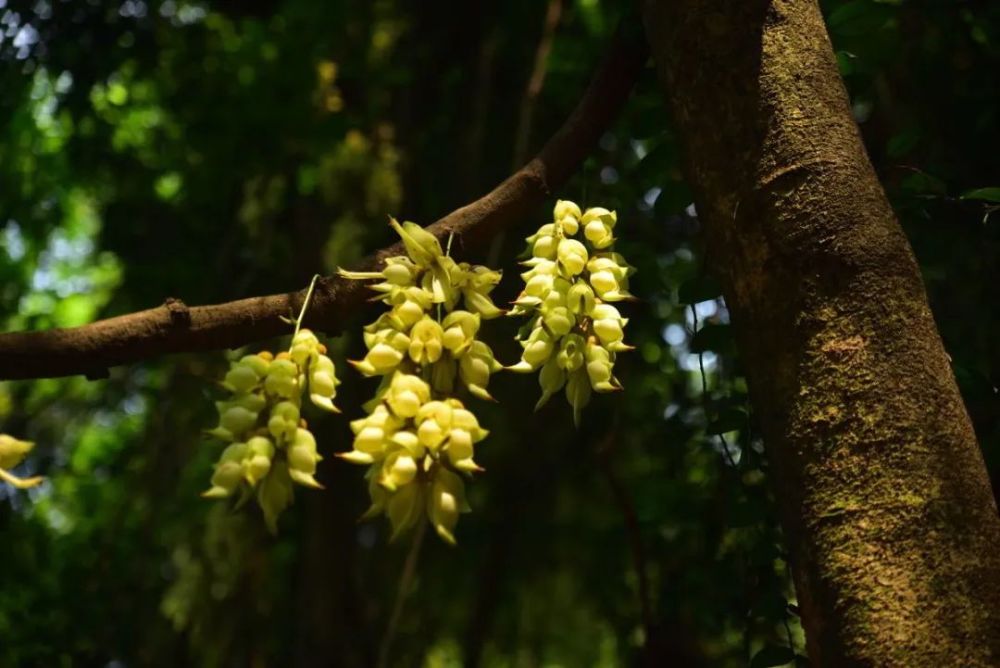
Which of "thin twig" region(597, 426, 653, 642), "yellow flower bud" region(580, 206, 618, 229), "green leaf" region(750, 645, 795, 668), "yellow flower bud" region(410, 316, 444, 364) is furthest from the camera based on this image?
"thin twig" region(597, 426, 653, 642)

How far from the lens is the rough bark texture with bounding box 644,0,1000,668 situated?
87 cm

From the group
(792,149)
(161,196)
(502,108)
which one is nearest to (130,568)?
(161,196)

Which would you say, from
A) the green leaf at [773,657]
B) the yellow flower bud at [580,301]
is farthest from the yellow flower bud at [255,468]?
the green leaf at [773,657]

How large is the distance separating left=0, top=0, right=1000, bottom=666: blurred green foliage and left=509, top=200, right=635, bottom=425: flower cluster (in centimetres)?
75

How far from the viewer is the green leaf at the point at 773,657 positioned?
1439mm

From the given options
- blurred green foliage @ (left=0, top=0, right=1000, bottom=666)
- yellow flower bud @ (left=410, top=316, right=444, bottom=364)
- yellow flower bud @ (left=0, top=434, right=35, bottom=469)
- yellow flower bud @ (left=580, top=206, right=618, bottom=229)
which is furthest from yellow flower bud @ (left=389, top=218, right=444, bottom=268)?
blurred green foliage @ (left=0, top=0, right=1000, bottom=666)

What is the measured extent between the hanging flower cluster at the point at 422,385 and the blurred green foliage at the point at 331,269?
878 mm

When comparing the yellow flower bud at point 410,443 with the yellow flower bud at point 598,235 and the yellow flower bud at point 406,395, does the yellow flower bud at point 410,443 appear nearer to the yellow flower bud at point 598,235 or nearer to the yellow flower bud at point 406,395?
the yellow flower bud at point 406,395

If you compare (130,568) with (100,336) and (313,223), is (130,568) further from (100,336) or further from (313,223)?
(100,336)

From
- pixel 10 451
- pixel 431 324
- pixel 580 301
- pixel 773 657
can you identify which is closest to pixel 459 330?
pixel 431 324

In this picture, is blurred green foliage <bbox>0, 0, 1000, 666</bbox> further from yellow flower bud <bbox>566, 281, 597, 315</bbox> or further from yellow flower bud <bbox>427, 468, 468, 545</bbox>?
yellow flower bud <bbox>427, 468, 468, 545</bbox>

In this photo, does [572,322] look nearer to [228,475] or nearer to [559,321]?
[559,321]

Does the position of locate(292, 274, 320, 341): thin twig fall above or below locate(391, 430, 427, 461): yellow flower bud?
above

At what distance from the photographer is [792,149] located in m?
1.04
